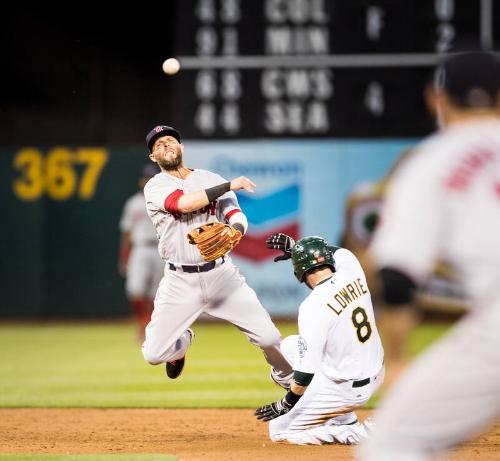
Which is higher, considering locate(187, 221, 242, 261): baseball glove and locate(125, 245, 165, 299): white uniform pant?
locate(187, 221, 242, 261): baseball glove

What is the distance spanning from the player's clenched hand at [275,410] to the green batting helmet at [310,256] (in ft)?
2.69

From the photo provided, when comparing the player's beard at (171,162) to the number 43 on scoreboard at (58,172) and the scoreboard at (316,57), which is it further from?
the number 43 on scoreboard at (58,172)

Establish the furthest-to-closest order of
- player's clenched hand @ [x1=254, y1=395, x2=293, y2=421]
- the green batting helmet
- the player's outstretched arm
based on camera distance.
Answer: the player's outstretched arm
player's clenched hand @ [x1=254, y1=395, x2=293, y2=421]
the green batting helmet

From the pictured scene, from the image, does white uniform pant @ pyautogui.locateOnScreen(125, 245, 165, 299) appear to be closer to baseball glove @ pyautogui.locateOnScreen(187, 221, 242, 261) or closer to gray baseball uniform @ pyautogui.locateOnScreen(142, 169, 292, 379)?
gray baseball uniform @ pyautogui.locateOnScreen(142, 169, 292, 379)

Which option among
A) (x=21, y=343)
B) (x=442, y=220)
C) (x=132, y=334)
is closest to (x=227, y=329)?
(x=132, y=334)

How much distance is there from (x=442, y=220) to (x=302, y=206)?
1188 centimetres

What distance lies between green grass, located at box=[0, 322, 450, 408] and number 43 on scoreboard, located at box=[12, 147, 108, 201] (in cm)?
211

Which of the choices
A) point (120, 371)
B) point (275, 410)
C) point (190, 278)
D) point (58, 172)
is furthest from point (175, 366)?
point (58, 172)

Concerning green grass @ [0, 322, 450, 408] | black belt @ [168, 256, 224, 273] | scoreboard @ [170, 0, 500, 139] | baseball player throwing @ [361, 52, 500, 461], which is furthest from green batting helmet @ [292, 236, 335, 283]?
scoreboard @ [170, 0, 500, 139]

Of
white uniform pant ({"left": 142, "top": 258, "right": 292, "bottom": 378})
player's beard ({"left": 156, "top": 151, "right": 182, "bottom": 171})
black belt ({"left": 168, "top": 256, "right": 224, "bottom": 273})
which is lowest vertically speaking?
white uniform pant ({"left": 142, "top": 258, "right": 292, "bottom": 378})

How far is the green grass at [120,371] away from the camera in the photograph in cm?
811

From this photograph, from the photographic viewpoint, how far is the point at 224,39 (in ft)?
43.6

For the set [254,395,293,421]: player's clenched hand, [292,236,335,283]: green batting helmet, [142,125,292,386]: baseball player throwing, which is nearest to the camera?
[292,236,335,283]: green batting helmet

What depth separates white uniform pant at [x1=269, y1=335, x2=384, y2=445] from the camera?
222 inches
